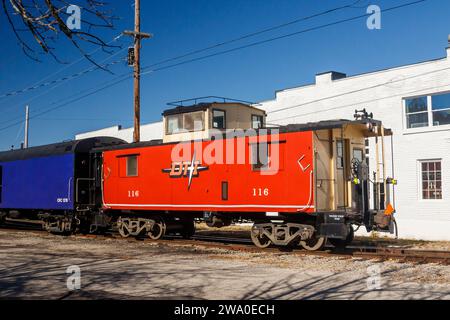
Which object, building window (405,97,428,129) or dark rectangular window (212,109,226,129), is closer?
dark rectangular window (212,109,226,129)

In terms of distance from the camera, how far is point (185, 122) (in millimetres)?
17297

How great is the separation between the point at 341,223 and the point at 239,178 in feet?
10.8

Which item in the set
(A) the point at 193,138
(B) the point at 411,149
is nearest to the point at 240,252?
(A) the point at 193,138

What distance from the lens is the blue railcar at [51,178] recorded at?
1969 cm

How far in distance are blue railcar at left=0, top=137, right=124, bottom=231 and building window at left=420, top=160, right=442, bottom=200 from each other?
12197 mm

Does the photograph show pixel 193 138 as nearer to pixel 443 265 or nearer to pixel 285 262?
pixel 285 262

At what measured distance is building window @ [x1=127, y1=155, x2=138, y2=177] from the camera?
1791 cm

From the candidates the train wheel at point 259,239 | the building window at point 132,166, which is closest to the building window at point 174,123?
the building window at point 132,166

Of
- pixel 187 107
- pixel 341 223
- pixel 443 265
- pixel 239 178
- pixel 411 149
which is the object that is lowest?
pixel 443 265

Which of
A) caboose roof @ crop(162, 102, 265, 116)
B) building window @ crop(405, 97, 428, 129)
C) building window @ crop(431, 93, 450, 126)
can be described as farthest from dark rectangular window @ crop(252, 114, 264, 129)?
building window @ crop(431, 93, 450, 126)

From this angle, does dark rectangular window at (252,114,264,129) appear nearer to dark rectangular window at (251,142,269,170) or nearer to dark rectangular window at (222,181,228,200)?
dark rectangular window at (222,181,228,200)

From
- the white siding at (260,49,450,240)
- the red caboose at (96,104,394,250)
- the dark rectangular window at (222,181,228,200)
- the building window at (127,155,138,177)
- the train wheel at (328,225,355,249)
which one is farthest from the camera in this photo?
the white siding at (260,49,450,240)

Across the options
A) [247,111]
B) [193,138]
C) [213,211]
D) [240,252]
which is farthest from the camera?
[247,111]
